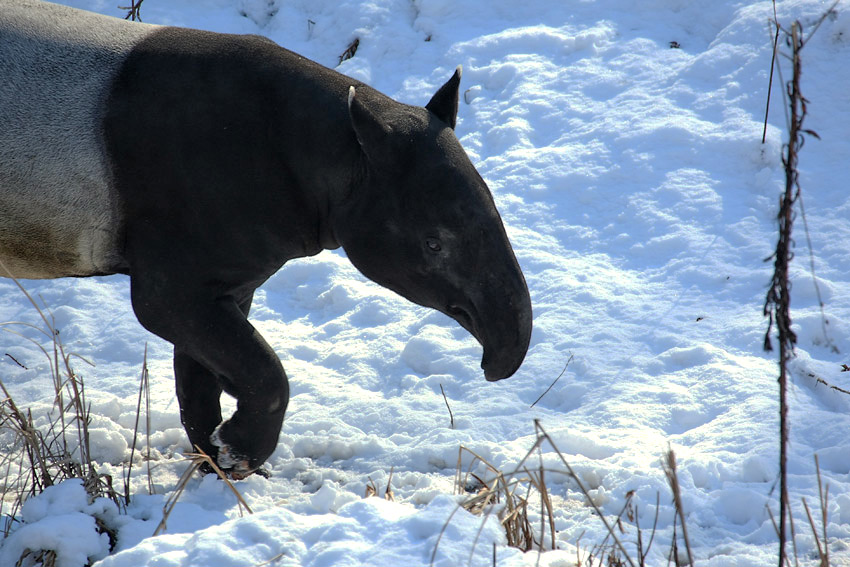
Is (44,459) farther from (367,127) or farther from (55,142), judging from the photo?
(367,127)

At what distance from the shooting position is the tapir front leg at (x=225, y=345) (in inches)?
132

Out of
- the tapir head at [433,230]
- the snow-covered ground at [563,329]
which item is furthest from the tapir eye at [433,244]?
the snow-covered ground at [563,329]

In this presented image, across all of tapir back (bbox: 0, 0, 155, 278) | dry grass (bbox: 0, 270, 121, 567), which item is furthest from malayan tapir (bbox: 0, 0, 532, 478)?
dry grass (bbox: 0, 270, 121, 567)

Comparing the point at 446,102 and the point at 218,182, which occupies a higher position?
the point at 446,102

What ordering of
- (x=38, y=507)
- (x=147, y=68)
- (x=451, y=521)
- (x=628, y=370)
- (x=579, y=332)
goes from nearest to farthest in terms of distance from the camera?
1. (x=451, y=521)
2. (x=38, y=507)
3. (x=147, y=68)
4. (x=628, y=370)
5. (x=579, y=332)

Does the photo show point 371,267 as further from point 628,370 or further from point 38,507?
point 628,370

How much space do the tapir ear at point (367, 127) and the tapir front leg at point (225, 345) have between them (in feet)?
2.73

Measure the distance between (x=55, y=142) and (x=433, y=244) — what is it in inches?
60.4

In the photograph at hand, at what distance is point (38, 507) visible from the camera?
277 cm

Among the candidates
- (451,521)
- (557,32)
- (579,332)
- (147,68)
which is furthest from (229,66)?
(557,32)

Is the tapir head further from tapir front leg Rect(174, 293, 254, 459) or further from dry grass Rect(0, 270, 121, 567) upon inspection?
dry grass Rect(0, 270, 121, 567)

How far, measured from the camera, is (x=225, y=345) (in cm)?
340

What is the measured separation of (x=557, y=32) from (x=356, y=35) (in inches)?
72.5

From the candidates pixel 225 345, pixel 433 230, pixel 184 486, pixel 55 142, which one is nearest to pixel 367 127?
pixel 433 230
